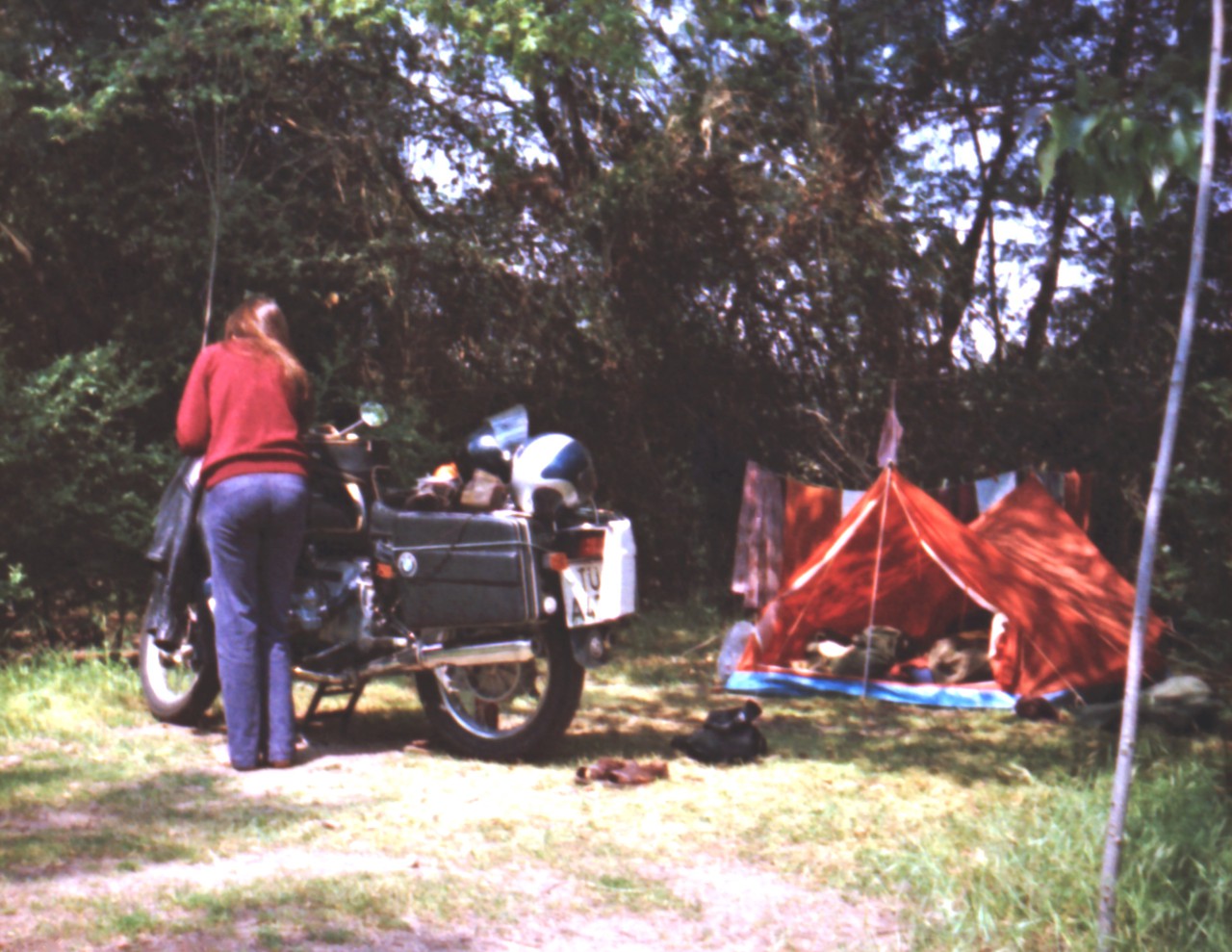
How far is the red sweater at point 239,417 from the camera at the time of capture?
5594 mm

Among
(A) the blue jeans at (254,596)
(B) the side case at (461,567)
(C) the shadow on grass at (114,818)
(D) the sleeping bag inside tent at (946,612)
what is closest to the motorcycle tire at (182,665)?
(A) the blue jeans at (254,596)

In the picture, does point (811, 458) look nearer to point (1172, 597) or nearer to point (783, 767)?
point (1172, 597)

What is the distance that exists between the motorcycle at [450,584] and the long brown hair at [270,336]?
0.28 m

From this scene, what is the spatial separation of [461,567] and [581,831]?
4.40 feet

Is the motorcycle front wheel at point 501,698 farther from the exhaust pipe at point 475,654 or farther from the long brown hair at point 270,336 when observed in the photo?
the long brown hair at point 270,336

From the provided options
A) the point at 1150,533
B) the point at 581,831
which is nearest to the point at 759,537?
the point at 581,831

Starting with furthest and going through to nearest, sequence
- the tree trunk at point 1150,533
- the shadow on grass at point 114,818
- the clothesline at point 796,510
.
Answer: the clothesline at point 796,510, the shadow on grass at point 114,818, the tree trunk at point 1150,533

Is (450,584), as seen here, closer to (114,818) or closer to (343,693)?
(343,693)

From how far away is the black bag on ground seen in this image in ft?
19.4

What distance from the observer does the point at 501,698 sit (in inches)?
229

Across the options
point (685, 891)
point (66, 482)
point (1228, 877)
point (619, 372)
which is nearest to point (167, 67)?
point (66, 482)

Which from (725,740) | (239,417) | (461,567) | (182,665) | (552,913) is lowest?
(552,913)

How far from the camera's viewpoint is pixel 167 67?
865 centimetres

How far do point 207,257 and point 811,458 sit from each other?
447 cm
